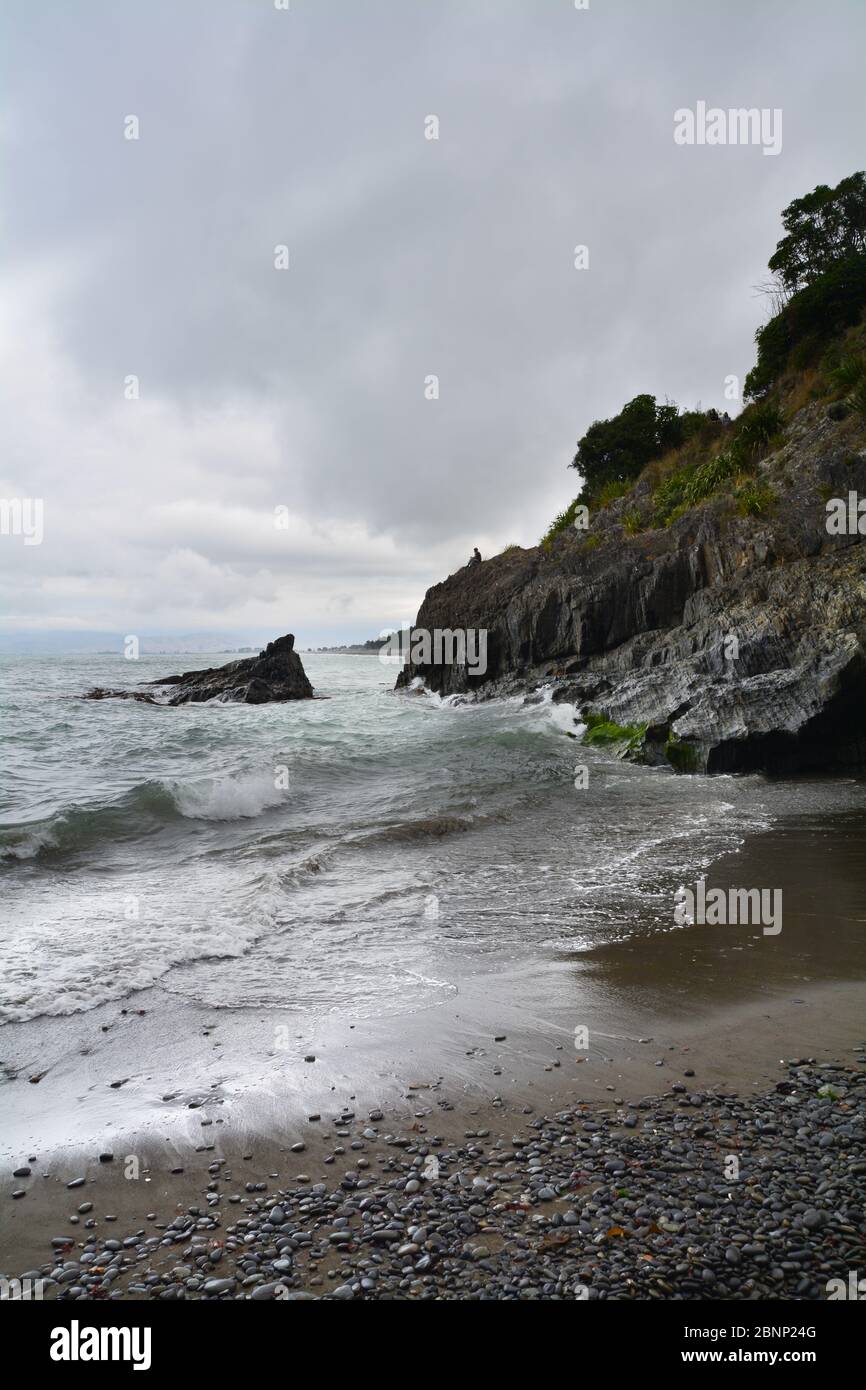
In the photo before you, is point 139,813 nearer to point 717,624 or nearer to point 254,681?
point 717,624

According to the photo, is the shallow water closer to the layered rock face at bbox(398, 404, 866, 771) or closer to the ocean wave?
the ocean wave

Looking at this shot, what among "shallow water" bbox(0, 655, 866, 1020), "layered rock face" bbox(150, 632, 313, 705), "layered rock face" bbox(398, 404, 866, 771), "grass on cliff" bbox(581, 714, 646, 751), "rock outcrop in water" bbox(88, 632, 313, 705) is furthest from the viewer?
"layered rock face" bbox(150, 632, 313, 705)

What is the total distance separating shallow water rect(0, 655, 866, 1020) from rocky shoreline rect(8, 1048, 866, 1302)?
7.33 ft

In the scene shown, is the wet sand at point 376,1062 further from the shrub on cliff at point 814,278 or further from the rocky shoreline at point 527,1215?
the shrub on cliff at point 814,278

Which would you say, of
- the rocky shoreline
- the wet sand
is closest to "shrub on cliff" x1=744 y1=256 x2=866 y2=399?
the wet sand

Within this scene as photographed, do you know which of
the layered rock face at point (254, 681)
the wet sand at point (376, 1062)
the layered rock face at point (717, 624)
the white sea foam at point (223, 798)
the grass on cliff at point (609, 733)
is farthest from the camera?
the layered rock face at point (254, 681)

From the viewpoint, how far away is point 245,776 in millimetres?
17172

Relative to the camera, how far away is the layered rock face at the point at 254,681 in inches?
1593

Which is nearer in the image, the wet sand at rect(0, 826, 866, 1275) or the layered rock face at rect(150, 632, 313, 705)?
the wet sand at rect(0, 826, 866, 1275)

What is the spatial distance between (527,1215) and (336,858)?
8292 mm

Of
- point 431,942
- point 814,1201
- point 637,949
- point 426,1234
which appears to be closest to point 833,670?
point 637,949

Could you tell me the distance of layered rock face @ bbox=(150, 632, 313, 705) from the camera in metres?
40.5

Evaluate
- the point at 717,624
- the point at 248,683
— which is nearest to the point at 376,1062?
the point at 717,624

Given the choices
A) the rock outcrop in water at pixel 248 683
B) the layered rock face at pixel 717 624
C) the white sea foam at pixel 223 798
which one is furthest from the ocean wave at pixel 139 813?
the rock outcrop in water at pixel 248 683
